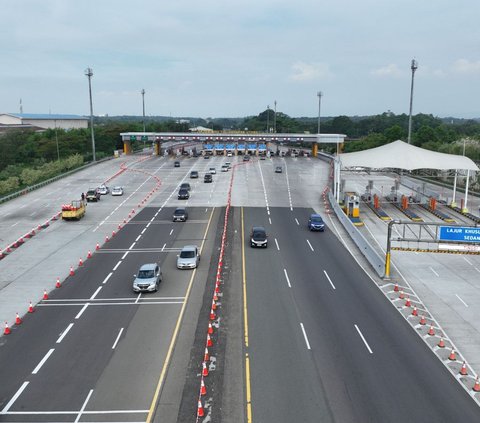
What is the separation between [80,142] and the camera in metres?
129

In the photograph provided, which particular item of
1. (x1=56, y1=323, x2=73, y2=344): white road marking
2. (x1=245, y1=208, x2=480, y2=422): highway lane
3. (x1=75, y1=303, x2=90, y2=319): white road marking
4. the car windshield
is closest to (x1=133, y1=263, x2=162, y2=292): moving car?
the car windshield

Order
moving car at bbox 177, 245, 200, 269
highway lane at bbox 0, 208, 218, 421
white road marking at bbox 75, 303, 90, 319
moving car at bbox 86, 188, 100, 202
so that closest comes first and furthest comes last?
highway lane at bbox 0, 208, 218, 421 → white road marking at bbox 75, 303, 90, 319 → moving car at bbox 177, 245, 200, 269 → moving car at bbox 86, 188, 100, 202

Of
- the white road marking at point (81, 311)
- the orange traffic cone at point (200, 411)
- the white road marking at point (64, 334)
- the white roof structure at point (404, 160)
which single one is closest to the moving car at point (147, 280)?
the white road marking at point (81, 311)

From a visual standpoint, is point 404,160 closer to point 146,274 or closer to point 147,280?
point 146,274

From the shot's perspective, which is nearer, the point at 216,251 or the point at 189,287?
the point at 189,287

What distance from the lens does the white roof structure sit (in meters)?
57.7

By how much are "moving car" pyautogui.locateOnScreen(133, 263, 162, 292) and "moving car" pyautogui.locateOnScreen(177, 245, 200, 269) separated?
3.39 meters

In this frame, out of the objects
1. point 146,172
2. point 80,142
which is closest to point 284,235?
point 146,172

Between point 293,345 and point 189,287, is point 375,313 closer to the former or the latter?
point 293,345

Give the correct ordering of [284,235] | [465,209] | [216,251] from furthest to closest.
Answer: [465,209], [284,235], [216,251]

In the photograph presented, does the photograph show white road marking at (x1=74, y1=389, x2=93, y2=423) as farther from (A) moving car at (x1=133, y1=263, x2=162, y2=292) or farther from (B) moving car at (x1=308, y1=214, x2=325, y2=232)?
(B) moving car at (x1=308, y1=214, x2=325, y2=232)

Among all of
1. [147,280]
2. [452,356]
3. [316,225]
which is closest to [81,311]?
[147,280]

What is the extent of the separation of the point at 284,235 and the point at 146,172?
52.6 meters

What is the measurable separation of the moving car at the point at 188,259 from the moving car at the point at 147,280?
3394mm
